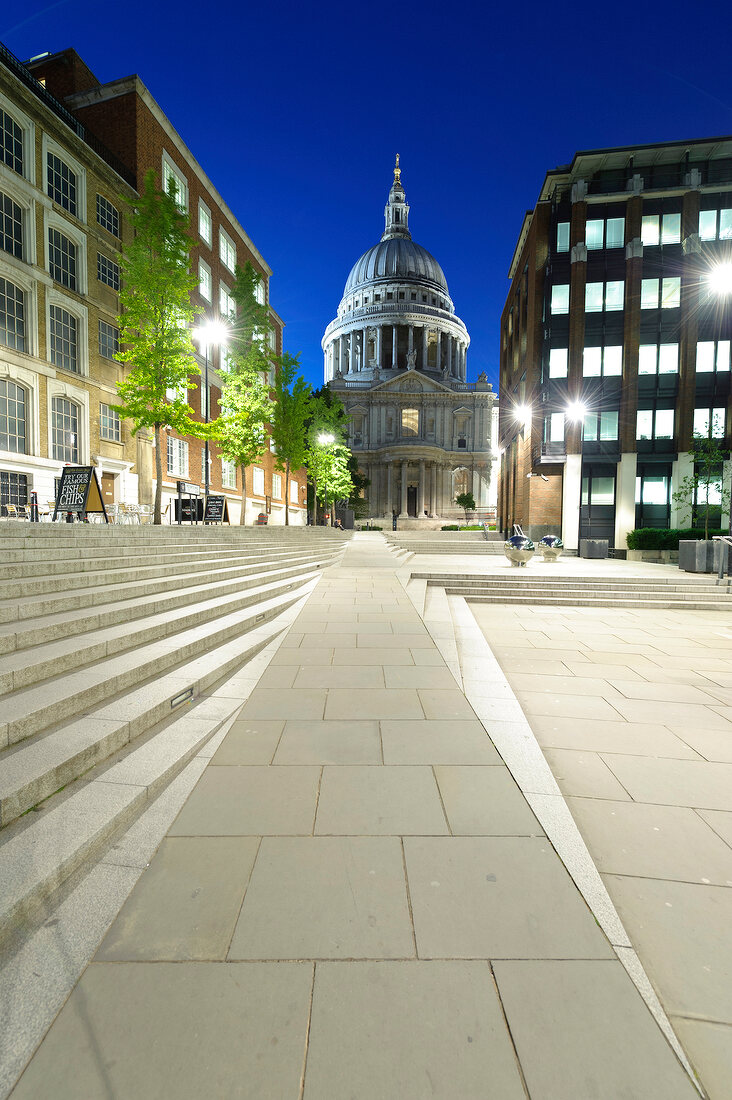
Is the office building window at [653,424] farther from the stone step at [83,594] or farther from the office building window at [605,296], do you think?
the stone step at [83,594]

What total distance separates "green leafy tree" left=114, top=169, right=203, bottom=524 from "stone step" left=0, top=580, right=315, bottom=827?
44.5 ft

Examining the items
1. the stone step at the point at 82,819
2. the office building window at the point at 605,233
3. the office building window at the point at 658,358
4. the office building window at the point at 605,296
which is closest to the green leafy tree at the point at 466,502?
the office building window at the point at 658,358

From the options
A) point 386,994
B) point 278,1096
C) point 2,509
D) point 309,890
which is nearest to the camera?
point 278,1096

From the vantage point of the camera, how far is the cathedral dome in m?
95.2

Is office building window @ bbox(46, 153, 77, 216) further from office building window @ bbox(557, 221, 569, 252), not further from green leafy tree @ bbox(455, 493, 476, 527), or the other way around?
green leafy tree @ bbox(455, 493, 476, 527)

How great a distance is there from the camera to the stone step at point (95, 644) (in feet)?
12.5

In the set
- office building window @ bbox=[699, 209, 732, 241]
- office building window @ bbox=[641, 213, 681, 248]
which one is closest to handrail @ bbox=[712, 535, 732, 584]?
office building window @ bbox=[641, 213, 681, 248]

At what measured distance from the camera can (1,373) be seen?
53.2 ft

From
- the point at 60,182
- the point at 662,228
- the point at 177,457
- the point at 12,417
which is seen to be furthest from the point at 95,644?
the point at 662,228

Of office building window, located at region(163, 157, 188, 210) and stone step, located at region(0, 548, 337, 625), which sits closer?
stone step, located at region(0, 548, 337, 625)

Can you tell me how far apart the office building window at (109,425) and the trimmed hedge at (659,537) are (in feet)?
86.7

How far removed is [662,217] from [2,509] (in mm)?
37006

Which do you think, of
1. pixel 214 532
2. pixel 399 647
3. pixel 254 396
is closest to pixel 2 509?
pixel 214 532

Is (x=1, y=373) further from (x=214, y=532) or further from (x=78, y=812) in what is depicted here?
(x=78, y=812)
